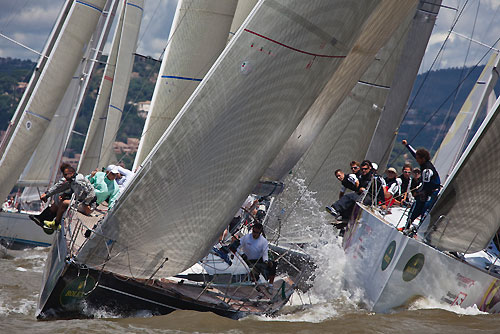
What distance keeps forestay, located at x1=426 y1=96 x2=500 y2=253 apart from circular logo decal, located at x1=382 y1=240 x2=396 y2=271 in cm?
36

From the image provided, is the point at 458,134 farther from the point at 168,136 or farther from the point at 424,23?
the point at 168,136

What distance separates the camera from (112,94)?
55.3 feet

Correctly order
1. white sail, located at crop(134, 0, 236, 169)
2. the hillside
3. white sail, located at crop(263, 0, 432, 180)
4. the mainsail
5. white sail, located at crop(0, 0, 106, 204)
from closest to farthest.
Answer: white sail, located at crop(263, 0, 432, 180), white sail, located at crop(0, 0, 106, 204), white sail, located at crop(134, 0, 236, 169), the mainsail, the hillside

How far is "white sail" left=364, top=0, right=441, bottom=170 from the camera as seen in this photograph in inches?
453

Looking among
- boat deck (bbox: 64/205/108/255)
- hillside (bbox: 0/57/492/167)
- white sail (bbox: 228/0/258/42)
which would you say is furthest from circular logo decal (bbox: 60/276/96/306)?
hillside (bbox: 0/57/492/167)

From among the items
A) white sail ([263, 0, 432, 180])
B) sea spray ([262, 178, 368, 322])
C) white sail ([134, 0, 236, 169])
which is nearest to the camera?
white sail ([263, 0, 432, 180])

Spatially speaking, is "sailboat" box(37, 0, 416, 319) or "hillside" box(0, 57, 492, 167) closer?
"sailboat" box(37, 0, 416, 319)

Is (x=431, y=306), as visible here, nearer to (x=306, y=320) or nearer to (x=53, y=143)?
(x=306, y=320)

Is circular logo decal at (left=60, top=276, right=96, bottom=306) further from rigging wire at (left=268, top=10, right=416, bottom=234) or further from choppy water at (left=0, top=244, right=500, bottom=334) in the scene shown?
rigging wire at (left=268, top=10, right=416, bottom=234)

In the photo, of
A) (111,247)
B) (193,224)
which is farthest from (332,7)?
(111,247)

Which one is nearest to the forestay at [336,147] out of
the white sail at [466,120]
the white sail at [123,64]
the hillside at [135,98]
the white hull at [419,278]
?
the white hull at [419,278]

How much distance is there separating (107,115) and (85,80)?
186 centimetres

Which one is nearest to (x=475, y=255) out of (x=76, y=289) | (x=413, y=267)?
(x=413, y=267)

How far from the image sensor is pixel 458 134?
49.0 feet
